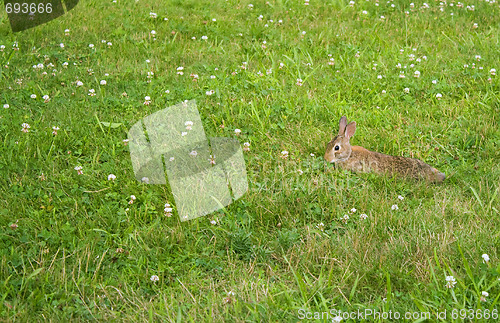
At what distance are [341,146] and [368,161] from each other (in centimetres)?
30

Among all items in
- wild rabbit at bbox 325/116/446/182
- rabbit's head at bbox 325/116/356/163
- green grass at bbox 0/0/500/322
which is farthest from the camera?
rabbit's head at bbox 325/116/356/163

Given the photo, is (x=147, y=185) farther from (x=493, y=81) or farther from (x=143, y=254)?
(x=493, y=81)

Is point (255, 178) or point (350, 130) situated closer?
point (255, 178)

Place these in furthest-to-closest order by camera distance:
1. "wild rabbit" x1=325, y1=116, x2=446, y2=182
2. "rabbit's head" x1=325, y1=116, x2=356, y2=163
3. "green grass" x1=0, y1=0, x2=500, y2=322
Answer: "rabbit's head" x1=325, y1=116, x2=356, y2=163 → "wild rabbit" x1=325, y1=116, x2=446, y2=182 → "green grass" x1=0, y1=0, x2=500, y2=322

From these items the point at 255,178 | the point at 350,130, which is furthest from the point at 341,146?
the point at 255,178

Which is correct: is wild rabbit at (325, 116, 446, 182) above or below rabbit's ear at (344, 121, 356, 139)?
below

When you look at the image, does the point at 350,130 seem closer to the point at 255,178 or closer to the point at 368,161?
the point at 368,161

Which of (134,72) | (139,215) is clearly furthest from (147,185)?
(134,72)

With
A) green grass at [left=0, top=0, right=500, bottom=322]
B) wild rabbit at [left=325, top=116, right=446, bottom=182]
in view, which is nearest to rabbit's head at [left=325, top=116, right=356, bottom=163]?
wild rabbit at [left=325, top=116, right=446, bottom=182]

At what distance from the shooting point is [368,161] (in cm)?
511

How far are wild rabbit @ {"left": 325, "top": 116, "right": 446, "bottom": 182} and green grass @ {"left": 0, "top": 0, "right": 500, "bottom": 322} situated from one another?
4.5 inches

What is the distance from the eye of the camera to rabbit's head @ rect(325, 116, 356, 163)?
16.7ft

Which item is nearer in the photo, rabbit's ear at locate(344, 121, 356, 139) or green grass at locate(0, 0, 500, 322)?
green grass at locate(0, 0, 500, 322)

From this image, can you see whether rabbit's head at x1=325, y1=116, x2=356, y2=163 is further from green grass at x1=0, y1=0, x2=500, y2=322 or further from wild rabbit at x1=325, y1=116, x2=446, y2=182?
green grass at x1=0, y1=0, x2=500, y2=322
